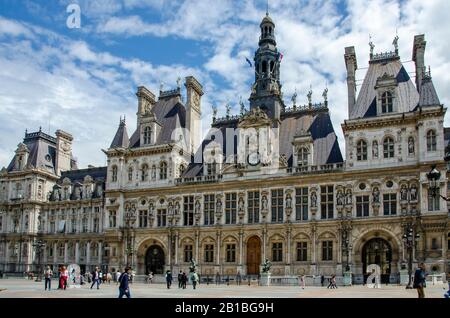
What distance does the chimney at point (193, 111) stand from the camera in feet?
200

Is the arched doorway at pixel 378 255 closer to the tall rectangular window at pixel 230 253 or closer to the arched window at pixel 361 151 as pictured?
the arched window at pixel 361 151

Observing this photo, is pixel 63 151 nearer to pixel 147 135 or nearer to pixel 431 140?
pixel 147 135

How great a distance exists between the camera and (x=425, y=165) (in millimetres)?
43906

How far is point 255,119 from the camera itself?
53.1 meters

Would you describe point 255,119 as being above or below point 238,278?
above

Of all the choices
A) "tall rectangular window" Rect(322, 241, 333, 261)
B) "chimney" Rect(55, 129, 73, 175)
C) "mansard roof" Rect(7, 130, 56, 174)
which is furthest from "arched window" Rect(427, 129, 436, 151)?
"chimney" Rect(55, 129, 73, 175)

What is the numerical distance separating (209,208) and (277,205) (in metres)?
7.47

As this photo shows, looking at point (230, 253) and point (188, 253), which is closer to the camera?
point (230, 253)

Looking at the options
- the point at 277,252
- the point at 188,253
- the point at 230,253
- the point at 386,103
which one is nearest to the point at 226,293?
the point at 277,252

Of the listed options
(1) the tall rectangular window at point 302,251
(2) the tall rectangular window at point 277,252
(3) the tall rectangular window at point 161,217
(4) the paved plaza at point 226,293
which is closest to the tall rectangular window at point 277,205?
(2) the tall rectangular window at point 277,252

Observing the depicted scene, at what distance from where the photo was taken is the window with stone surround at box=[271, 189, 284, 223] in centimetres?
4990

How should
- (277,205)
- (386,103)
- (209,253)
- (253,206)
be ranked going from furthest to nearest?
1. (209,253)
2. (253,206)
3. (277,205)
4. (386,103)

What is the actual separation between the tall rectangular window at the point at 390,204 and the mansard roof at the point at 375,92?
7.89 m

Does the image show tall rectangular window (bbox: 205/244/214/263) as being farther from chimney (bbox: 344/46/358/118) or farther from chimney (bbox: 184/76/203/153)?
chimney (bbox: 344/46/358/118)
